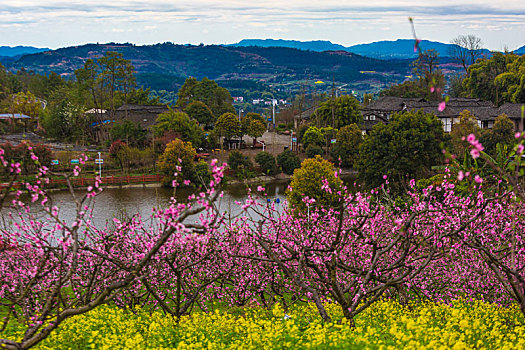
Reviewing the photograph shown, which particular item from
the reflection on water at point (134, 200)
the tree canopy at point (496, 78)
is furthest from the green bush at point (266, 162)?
the tree canopy at point (496, 78)

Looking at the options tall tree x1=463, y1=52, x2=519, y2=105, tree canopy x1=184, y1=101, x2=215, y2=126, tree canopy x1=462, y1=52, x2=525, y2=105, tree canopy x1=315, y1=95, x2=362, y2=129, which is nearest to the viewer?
tree canopy x1=315, y1=95, x2=362, y2=129

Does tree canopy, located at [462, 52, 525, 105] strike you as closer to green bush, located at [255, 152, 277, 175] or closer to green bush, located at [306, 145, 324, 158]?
green bush, located at [306, 145, 324, 158]

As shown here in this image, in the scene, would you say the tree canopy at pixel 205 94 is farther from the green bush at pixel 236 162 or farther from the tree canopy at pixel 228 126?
the green bush at pixel 236 162

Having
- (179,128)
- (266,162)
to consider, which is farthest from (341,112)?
(179,128)

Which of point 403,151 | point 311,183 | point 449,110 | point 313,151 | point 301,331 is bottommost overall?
point 313,151

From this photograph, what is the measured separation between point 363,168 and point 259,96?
130 metres

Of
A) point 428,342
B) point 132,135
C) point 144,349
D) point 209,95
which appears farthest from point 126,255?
point 209,95

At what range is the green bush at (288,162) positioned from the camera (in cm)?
3662

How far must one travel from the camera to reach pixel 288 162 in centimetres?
A: 3662

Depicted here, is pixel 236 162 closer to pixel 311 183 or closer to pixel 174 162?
pixel 174 162

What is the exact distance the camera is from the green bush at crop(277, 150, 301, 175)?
120 feet

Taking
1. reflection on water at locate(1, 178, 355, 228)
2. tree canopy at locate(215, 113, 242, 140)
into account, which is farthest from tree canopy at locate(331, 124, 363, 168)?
tree canopy at locate(215, 113, 242, 140)

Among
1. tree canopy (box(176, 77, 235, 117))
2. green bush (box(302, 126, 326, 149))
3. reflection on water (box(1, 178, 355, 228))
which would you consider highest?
tree canopy (box(176, 77, 235, 117))

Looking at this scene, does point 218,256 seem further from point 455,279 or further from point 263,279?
point 455,279
